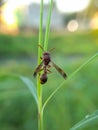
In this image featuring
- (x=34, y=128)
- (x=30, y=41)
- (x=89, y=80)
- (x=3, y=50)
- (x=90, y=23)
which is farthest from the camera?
(x=90, y=23)

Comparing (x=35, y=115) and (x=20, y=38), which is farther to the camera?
(x=20, y=38)

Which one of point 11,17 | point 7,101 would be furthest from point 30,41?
point 7,101

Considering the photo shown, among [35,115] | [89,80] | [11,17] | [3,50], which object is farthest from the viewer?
[11,17]

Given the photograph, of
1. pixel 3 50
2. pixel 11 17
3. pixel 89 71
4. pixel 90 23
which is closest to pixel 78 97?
pixel 89 71

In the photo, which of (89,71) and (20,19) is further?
(20,19)

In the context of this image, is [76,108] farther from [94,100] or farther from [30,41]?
[30,41]

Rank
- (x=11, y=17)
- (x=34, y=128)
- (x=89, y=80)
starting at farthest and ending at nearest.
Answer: (x=11, y=17), (x=89, y=80), (x=34, y=128)

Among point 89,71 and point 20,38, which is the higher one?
point 89,71

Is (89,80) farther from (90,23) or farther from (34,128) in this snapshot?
(90,23)

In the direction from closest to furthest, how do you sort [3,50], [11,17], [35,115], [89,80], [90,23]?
1. [35,115]
2. [89,80]
3. [3,50]
4. [11,17]
5. [90,23]
